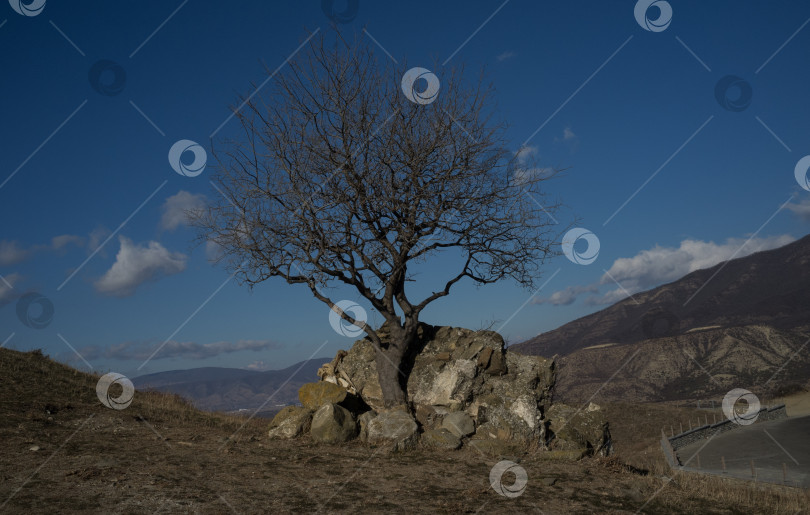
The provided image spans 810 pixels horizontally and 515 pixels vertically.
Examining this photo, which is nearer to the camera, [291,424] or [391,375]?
[291,424]

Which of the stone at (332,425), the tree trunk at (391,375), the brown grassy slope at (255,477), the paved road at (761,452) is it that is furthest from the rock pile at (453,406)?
the paved road at (761,452)

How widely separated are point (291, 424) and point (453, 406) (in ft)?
14.4

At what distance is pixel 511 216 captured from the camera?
15.5 m

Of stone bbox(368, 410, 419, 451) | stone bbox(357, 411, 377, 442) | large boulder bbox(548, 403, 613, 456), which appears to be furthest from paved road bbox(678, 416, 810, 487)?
stone bbox(357, 411, 377, 442)

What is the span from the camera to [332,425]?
41.3ft

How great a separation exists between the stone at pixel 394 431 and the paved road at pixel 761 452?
26.3 metres

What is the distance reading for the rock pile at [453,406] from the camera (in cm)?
1267

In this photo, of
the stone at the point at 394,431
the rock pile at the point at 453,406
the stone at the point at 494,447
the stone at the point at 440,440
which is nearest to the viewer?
the stone at the point at 394,431

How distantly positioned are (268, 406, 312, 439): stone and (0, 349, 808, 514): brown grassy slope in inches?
18.7

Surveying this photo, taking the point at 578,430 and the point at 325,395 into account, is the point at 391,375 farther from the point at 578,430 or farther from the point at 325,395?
the point at 578,430

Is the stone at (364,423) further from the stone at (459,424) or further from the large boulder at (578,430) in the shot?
the large boulder at (578,430)

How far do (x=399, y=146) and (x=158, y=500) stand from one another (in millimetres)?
10670

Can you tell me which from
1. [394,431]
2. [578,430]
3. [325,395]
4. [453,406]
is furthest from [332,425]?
[578,430]

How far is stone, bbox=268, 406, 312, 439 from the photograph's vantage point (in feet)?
42.4
